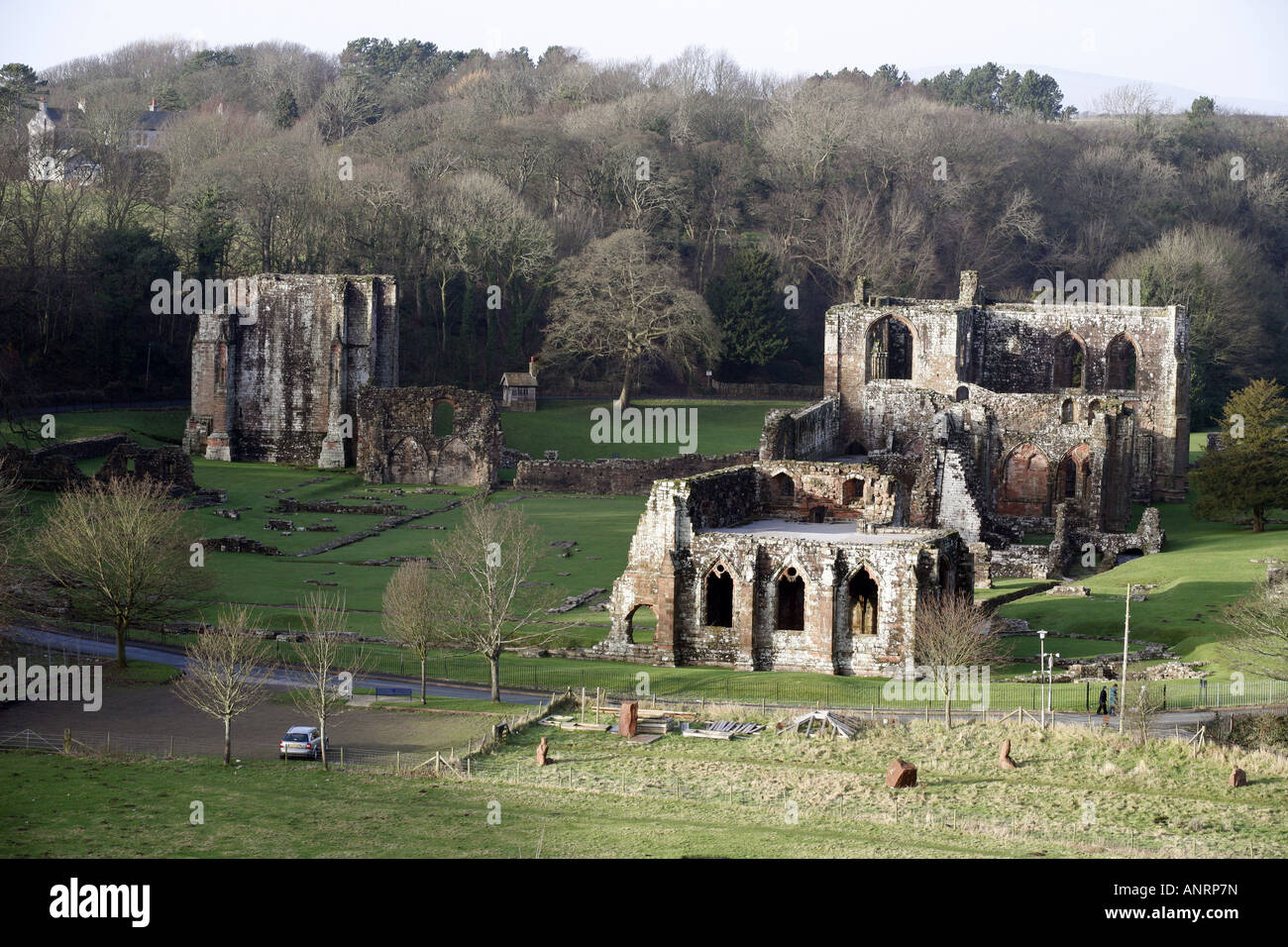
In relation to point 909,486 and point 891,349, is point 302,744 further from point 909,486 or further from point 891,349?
point 891,349

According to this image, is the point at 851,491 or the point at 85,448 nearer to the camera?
the point at 851,491

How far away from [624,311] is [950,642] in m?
56.5

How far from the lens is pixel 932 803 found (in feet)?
114

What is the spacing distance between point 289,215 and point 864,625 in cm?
6507

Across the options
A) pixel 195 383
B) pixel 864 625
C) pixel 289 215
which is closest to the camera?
pixel 864 625

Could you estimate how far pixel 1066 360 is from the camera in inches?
3408

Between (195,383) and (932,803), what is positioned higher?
(195,383)

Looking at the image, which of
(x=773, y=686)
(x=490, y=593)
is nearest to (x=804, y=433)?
(x=773, y=686)

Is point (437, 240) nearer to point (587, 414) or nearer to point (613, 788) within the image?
point (587, 414)

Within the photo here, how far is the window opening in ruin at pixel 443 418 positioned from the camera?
9084 centimetres

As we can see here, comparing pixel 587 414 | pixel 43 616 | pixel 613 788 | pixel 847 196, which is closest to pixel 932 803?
pixel 613 788

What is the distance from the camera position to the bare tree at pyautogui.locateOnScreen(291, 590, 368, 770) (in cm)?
3972

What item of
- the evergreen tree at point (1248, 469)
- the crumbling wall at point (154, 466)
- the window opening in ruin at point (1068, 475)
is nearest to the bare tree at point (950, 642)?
the evergreen tree at point (1248, 469)

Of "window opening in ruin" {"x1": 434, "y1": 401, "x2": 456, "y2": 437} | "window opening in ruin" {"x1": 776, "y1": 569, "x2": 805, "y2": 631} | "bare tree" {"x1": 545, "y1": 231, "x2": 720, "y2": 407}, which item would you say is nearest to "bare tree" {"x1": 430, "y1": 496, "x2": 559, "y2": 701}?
"window opening in ruin" {"x1": 776, "y1": 569, "x2": 805, "y2": 631}
